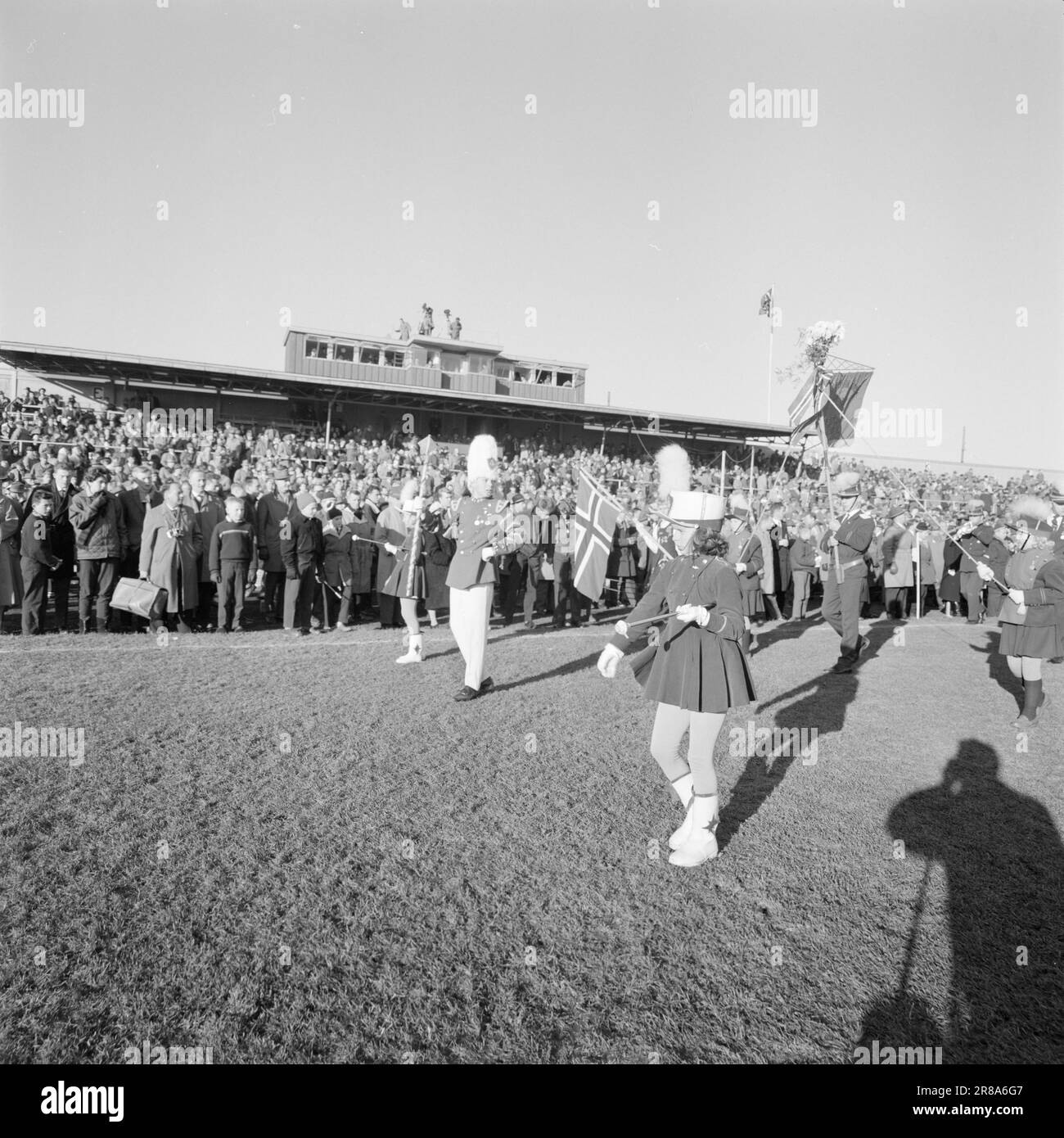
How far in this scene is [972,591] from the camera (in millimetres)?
15656

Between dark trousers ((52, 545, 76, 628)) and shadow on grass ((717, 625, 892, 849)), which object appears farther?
dark trousers ((52, 545, 76, 628))

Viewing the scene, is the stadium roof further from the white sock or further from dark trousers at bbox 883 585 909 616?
the white sock

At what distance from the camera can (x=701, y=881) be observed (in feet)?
13.1

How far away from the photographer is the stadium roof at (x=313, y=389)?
31703mm

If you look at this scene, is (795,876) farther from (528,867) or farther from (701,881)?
(528,867)

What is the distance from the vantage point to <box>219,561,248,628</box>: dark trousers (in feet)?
35.6

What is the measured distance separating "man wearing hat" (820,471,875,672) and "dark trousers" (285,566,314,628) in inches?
303

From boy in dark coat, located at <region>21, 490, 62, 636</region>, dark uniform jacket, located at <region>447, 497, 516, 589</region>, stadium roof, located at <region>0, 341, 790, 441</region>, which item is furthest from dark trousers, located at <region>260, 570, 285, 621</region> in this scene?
stadium roof, located at <region>0, 341, 790, 441</region>

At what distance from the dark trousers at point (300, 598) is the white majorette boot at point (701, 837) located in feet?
27.0

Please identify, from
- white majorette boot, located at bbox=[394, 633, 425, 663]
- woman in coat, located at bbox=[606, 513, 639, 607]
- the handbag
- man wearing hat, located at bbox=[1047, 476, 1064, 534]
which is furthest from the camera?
woman in coat, located at bbox=[606, 513, 639, 607]

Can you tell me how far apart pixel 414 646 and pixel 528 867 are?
211 inches

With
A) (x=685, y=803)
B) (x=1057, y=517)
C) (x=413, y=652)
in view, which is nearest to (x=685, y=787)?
(x=685, y=803)

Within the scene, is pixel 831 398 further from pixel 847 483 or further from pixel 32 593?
pixel 32 593
